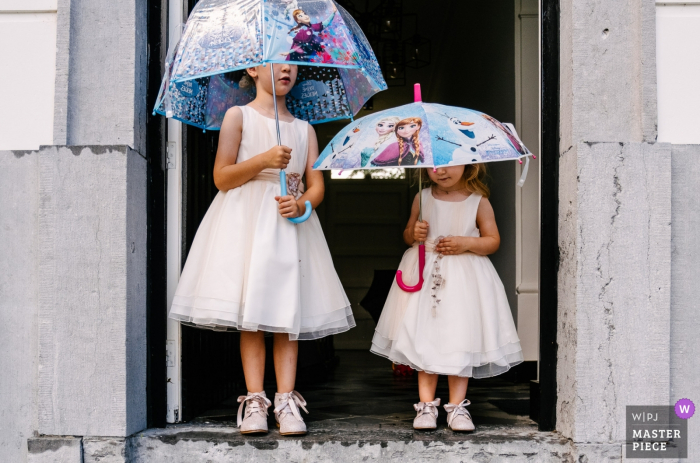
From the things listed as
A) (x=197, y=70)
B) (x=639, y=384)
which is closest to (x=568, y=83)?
(x=639, y=384)

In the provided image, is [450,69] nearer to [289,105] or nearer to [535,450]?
[289,105]

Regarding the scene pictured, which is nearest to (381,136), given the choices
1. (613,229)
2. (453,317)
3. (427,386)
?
(453,317)

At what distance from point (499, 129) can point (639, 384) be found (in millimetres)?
1263

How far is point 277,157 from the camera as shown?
10.2ft

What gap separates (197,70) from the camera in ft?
9.60

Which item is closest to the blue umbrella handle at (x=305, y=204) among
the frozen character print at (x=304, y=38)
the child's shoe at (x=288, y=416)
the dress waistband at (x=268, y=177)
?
the dress waistband at (x=268, y=177)

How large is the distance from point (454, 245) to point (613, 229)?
0.72 meters

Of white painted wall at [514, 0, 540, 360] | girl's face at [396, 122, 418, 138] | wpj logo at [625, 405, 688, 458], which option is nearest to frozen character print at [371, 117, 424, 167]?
girl's face at [396, 122, 418, 138]

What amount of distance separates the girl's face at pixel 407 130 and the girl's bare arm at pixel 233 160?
1.62ft

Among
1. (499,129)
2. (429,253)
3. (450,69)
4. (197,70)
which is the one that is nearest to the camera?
(197,70)

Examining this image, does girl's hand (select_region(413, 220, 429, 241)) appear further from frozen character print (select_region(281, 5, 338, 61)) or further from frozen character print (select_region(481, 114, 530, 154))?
frozen character print (select_region(281, 5, 338, 61))

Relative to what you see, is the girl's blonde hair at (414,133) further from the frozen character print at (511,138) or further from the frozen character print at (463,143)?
the frozen character print at (511,138)

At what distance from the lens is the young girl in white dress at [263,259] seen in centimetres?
311

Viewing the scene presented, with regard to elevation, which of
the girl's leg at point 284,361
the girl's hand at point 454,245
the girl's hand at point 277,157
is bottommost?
the girl's leg at point 284,361
